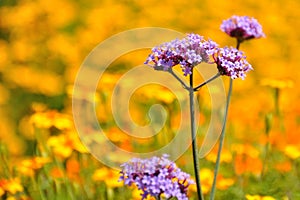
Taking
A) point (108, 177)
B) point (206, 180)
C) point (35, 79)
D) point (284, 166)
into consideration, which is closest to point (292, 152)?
point (284, 166)

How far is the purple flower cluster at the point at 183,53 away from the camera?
1494 mm

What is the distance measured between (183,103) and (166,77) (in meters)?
0.76

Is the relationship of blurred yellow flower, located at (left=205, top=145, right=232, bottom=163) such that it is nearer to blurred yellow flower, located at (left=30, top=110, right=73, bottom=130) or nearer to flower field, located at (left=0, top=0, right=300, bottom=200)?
flower field, located at (left=0, top=0, right=300, bottom=200)

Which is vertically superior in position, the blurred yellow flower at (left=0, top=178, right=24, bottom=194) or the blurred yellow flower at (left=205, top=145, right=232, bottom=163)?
the blurred yellow flower at (left=205, top=145, right=232, bottom=163)

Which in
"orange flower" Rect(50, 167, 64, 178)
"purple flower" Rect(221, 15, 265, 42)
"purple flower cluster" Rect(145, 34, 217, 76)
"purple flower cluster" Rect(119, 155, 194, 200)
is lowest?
"purple flower cluster" Rect(119, 155, 194, 200)

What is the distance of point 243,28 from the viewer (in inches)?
65.4

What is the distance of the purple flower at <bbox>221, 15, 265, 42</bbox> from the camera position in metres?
1.66

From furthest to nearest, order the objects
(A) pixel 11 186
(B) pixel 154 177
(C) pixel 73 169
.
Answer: (C) pixel 73 169 → (A) pixel 11 186 → (B) pixel 154 177

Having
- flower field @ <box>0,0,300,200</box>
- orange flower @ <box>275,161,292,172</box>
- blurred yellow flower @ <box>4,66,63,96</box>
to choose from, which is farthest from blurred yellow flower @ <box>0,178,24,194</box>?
blurred yellow flower @ <box>4,66,63,96</box>

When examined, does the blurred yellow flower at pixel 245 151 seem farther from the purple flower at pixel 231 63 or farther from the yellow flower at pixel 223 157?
the purple flower at pixel 231 63

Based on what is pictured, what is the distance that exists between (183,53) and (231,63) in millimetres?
105

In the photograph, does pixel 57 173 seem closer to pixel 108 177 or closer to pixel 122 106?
pixel 108 177

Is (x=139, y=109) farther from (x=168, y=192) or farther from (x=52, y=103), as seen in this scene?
(x=168, y=192)

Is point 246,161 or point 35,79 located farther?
point 35,79
